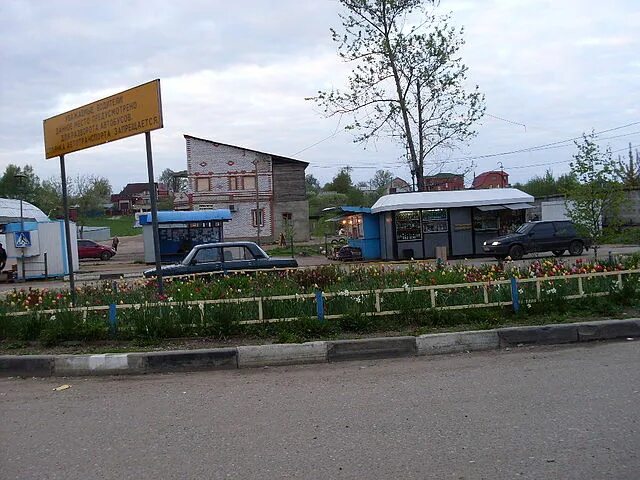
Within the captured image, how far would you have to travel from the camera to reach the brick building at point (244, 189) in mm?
49969

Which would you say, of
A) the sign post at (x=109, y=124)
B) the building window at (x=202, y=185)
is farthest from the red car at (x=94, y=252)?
the sign post at (x=109, y=124)

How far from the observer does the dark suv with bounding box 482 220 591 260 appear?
2450 centimetres

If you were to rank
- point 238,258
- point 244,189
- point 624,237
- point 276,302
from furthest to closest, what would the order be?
point 244,189, point 238,258, point 624,237, point 276,302

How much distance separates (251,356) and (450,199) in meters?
22.1

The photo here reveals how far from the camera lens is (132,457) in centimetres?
441

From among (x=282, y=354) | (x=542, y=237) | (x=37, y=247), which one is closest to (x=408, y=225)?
(x=542, y=237)

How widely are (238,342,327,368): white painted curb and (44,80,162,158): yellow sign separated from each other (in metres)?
3.89

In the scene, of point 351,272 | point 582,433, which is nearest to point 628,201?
point 351,272

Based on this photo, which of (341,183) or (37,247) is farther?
(341,183)

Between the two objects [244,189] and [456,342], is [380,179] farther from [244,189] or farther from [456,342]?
[456,342]

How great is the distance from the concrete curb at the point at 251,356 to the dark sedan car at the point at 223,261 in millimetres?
6906

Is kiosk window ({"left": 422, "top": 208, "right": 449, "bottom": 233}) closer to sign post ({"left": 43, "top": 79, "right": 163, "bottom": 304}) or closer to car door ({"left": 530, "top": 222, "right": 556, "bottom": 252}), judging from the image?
car door ({"left": 530, "top": 222, "right": 556, "bottom": 252})

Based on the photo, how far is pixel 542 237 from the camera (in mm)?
24812

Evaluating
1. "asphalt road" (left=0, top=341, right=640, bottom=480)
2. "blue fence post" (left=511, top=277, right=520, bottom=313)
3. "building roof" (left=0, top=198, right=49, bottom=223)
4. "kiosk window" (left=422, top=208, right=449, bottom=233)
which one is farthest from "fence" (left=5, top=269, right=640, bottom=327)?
"building roof" (left=0, top=198, right=49, bottom=223)
